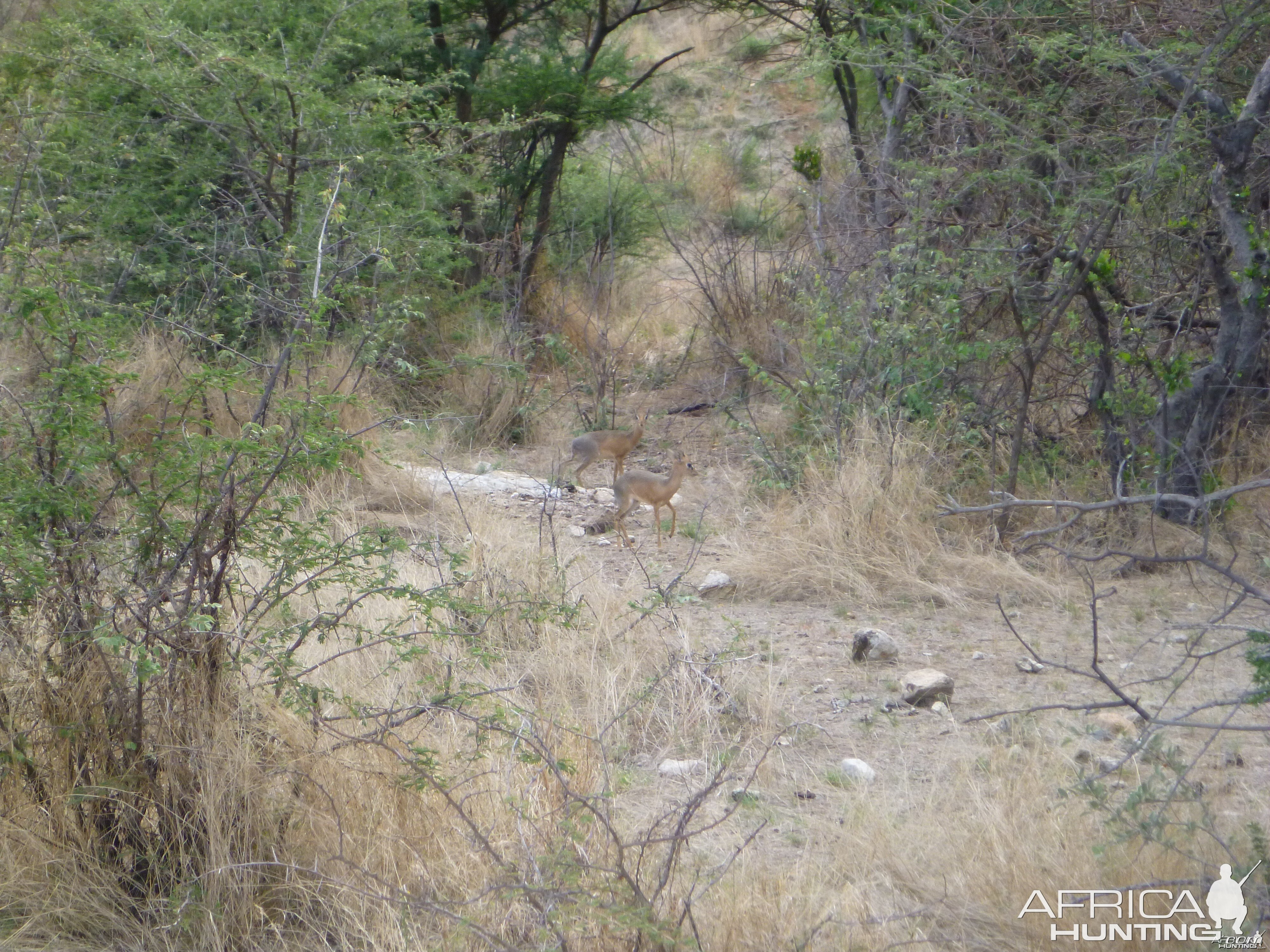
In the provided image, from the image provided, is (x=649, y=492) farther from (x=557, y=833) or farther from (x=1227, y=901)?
(x=1227, y=901)

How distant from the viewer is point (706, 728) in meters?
3.95

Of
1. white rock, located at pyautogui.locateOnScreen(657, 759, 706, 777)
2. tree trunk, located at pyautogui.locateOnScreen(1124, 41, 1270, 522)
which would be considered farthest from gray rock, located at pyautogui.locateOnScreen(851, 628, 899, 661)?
tree trunk, located at pyautogui.locateOnScreen(1124, 41, 1270, 522)

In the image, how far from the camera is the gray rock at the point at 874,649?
468 centimetres

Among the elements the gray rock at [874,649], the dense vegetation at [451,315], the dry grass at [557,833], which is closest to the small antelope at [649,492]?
the dense vegetation at [451,315]

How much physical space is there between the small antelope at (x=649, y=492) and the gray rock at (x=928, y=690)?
96.5 inches

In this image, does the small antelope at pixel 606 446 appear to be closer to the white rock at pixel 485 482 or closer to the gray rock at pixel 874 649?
the white rock at pixel 485 482

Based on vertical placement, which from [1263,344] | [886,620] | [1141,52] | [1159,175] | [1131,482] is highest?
[1141,52]

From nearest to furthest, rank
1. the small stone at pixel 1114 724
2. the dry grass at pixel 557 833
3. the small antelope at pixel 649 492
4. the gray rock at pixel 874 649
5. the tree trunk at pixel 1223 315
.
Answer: the dry grass at pixel 557 833
the small stone at pixel 1114 724
the gray rock at pixel 874 649
the tree trunk at pixel 1223 315
the small antelope at pixel 649 492

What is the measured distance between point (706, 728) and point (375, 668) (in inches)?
46.6

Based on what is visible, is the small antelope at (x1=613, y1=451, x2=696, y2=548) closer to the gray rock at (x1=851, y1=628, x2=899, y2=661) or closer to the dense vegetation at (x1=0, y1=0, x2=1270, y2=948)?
the dense vegetation at (x1=0, y1=0, x2=1270, y2=948)

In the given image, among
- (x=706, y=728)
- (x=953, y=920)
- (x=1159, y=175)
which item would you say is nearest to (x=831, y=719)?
(x=706, y=728)

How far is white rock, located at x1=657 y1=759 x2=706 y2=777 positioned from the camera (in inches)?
145

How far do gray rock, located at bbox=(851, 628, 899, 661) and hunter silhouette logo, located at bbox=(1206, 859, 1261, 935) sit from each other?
226 cm

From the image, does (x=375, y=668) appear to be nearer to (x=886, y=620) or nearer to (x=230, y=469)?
(x=230, y=469)
